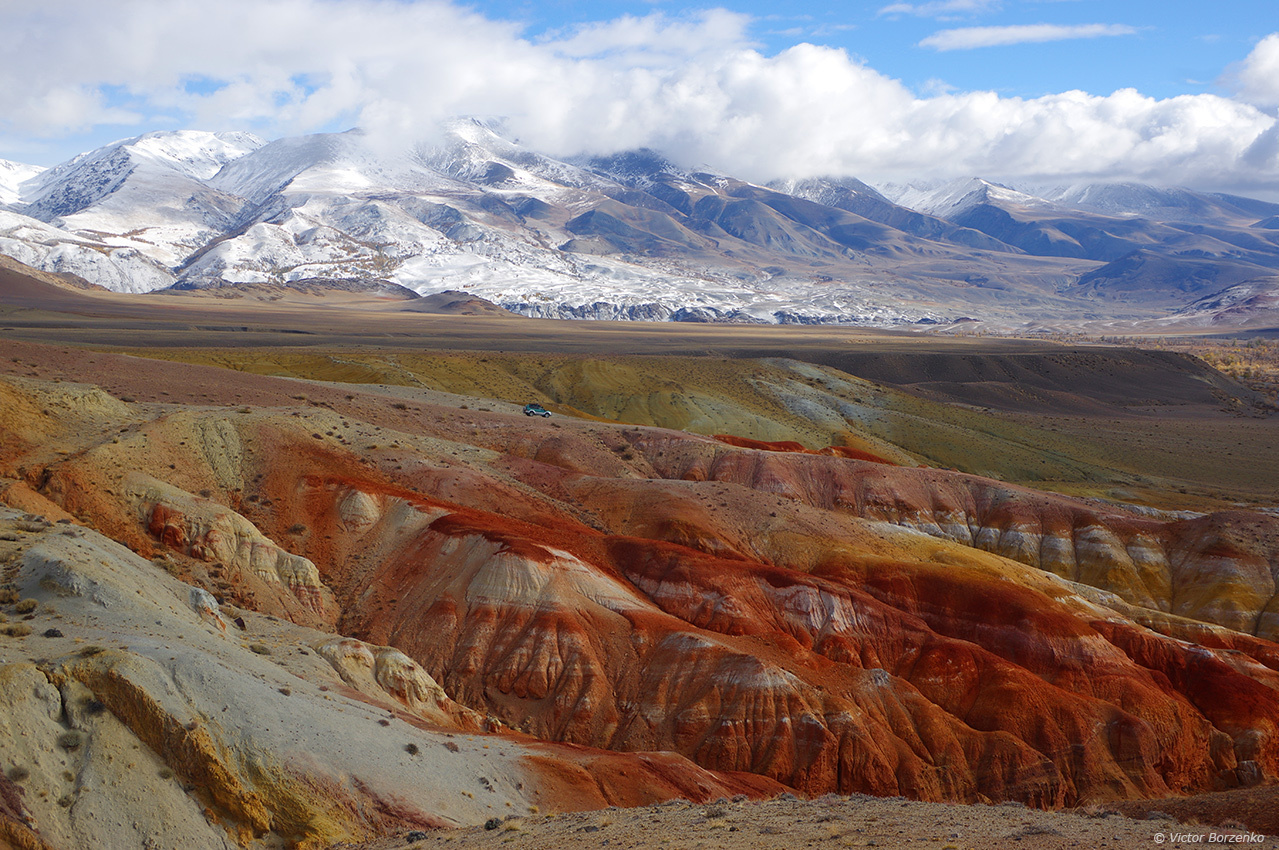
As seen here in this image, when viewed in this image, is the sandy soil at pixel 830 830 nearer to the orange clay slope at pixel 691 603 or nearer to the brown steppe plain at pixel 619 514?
the brown steppe plain at pixel 619 514

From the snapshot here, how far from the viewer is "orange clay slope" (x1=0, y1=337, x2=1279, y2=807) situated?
3481 centimetres

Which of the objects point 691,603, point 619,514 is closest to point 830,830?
point 691,603

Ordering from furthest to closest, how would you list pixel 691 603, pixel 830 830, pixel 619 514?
pixel 619 514, pixel 691 603, pixel 830 830

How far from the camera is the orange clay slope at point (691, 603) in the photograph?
114 feet

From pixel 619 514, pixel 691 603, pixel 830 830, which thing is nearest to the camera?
pixel 830 830

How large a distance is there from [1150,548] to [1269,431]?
90.2m

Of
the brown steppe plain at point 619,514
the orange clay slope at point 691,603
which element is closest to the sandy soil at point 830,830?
the brown steppe plain at point 619,514

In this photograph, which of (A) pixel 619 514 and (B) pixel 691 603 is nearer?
(B) pixel 691 603

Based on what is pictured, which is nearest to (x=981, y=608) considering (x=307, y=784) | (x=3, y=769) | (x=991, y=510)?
(x=991, y=510)

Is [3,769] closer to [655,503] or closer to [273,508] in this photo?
[273,508]

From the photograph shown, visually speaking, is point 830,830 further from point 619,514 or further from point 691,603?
point 619,514

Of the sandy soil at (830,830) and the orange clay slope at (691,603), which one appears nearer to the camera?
the sandy soil at (830,830)

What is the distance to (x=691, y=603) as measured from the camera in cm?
4116


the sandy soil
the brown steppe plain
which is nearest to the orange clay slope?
the brown steppe plain
